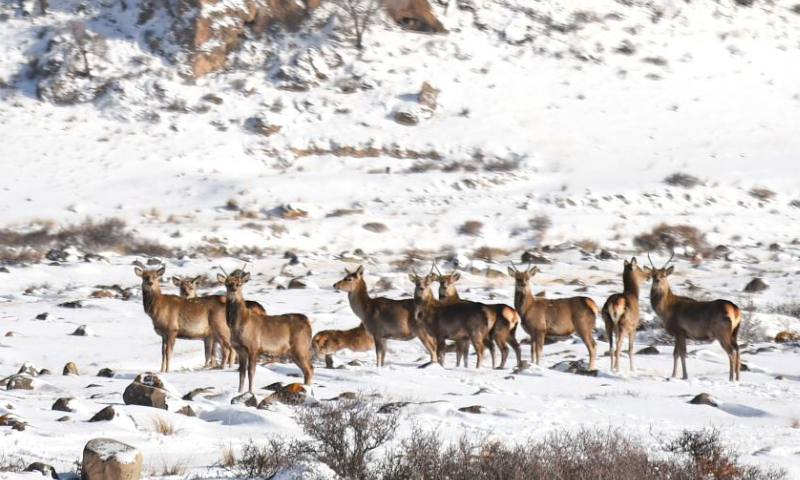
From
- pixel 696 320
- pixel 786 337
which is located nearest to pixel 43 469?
pixel 696 320

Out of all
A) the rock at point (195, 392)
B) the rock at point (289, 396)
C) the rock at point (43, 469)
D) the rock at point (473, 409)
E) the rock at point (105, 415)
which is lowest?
the rock at point (195, 392)

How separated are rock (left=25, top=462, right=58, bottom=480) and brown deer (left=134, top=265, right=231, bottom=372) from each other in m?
8.36

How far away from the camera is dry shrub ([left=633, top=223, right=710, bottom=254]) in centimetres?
3953

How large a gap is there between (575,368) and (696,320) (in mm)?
2256

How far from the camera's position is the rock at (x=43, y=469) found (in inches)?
300

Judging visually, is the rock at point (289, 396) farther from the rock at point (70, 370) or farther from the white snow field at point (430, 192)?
the rock at point (70, 370)

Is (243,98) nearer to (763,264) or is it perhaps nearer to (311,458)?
(763,264)

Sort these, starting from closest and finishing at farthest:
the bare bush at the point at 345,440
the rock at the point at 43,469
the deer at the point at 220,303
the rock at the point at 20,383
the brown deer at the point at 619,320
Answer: the rock at the point at 43,469, the bare bush at the point at 345,440, the rock at the point at 20,383, the deer at the point at 220,303, the brown deer at the point at 619,320

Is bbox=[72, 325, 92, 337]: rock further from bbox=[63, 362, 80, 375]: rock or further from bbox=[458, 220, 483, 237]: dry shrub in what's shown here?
bbox=[458, 220, 483, 237]: dry shrub

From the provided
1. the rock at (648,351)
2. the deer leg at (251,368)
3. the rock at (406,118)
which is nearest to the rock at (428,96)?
the rock at (406,118)

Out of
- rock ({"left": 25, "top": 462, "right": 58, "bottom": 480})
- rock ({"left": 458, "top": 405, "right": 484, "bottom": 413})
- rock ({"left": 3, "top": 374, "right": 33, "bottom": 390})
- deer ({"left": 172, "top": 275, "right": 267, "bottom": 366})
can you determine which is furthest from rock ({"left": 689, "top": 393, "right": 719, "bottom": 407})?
rock ({"left": 3, "top": 374, "right": 33, "bottom": 390})

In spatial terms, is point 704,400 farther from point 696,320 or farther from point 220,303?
point 220,303

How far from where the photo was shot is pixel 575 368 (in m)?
16.1

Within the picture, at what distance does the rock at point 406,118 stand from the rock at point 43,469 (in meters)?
46.5
